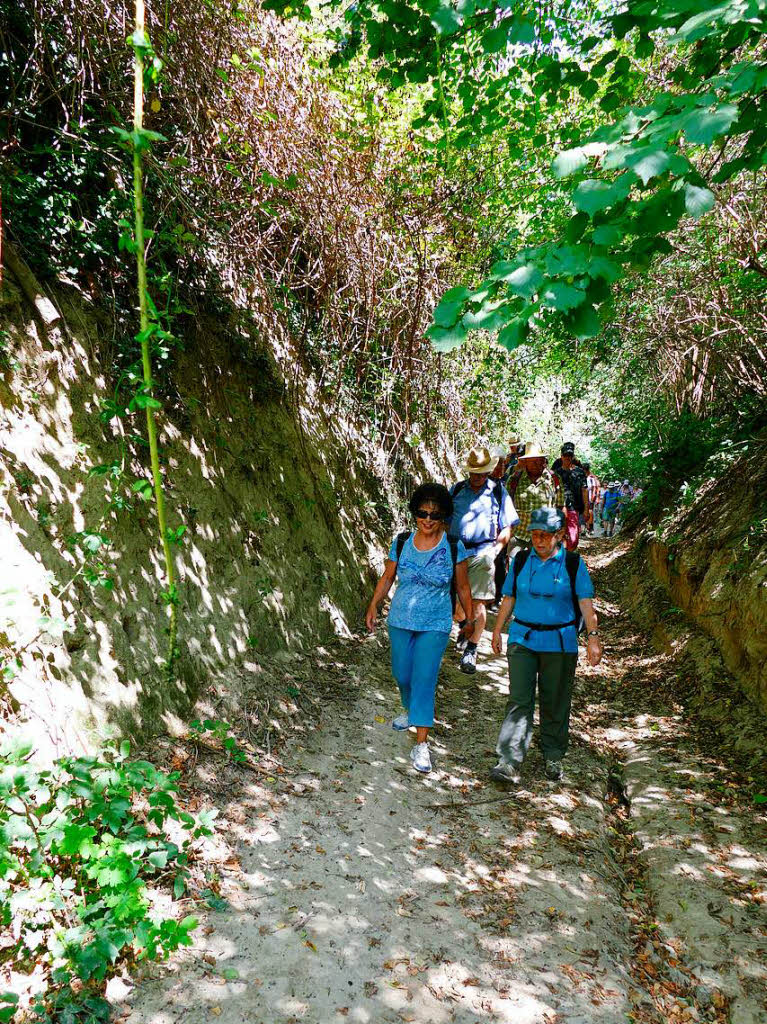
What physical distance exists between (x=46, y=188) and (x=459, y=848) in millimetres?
5212

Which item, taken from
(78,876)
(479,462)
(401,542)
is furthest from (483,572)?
(78,876)

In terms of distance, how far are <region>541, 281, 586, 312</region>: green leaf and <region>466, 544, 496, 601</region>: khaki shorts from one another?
169 inches

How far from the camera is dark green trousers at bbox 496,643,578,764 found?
4484 millimetres

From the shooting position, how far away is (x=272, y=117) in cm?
509

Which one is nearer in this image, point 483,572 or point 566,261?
point 566,261

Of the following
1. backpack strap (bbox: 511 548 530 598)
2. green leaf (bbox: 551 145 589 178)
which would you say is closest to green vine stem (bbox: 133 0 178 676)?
green leaf (bbox: 551 145 589 178)

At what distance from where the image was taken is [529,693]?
452 cm

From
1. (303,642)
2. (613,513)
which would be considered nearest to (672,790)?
(303,642)

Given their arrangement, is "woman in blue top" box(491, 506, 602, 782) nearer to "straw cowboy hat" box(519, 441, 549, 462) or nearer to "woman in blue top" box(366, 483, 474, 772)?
"woman in blue top" box(366, 483, 474, 772)

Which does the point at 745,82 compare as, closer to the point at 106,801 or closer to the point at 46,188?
the point at 106,801

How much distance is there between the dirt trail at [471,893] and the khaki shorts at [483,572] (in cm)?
164

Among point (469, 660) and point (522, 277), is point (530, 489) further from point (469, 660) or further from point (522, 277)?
point (522, 277)

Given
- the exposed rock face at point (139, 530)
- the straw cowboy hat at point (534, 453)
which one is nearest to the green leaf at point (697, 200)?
the exposed rock face at point (139, 530)

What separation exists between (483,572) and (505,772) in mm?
2344
